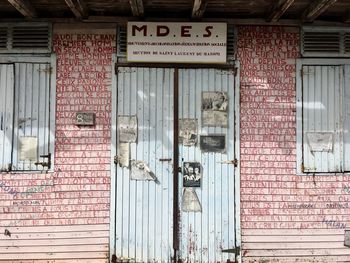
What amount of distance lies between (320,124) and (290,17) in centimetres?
156

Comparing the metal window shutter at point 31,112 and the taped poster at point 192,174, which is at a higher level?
the metal window shutter at point 31,112

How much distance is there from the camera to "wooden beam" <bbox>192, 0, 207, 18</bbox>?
5477 mm

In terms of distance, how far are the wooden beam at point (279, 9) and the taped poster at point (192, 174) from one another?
2.23 metres

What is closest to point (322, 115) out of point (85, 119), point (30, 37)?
point (85, 119)

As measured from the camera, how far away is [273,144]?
616 cm

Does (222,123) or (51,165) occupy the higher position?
(222,123)

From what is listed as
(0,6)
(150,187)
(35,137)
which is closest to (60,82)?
(35,137)

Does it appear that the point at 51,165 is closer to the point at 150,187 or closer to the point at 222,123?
the point at 150,187

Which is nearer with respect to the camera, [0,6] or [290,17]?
→ [0,6]

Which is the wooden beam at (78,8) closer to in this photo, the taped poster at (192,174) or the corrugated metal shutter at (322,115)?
the taped poster at (192,174)

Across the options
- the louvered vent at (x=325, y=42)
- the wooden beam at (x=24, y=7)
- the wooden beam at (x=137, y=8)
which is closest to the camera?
the wooden beam at (x=24, y=7)

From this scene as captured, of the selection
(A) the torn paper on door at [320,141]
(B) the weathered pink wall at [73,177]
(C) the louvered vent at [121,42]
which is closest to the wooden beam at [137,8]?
(C) the louvered vent at [121,42]

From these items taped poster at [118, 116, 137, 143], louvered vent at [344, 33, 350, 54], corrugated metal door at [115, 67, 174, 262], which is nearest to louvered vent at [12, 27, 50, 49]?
corrugated metal door at [115, 67, 174, 262]

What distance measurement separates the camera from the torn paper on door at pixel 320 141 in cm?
614
